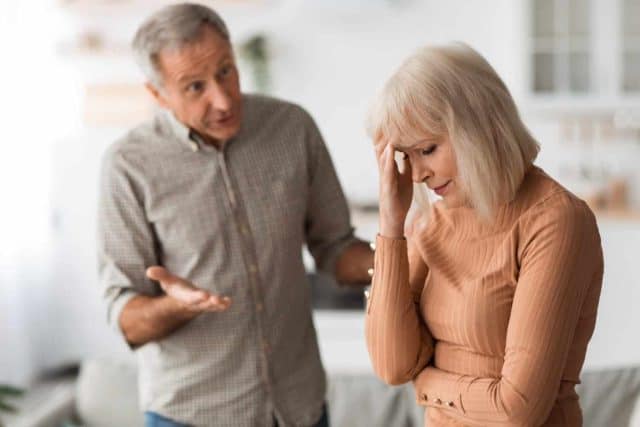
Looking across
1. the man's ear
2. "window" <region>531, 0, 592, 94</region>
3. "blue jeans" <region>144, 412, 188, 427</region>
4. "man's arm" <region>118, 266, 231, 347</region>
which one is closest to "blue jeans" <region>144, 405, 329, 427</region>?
"blue jeans" <region>144, 412, 188, 427</region>

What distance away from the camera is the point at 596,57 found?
4.69 meters

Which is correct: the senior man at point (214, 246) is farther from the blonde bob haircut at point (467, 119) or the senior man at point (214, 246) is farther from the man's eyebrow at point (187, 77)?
the blonde bob haircut at point (467, 119)

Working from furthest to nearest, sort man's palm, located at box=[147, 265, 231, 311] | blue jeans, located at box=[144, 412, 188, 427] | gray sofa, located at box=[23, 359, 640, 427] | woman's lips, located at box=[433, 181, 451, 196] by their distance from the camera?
gray sofa, located at box=[23, 359, 640, 427]
blue jeans, located at box=[144, 412, 188, 427]
man's palm, located at box=[147, 265, 231, 311]
woman's lips, located at box=[433, 181, 451, 196]

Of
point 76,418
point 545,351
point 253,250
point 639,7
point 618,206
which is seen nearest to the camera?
point 545,351

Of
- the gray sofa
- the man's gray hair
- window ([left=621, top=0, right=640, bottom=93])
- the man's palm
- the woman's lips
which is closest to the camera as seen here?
the woman's lips

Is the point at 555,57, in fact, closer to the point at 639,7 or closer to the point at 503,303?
the point at 639,7

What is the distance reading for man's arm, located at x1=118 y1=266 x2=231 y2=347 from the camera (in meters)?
1.73

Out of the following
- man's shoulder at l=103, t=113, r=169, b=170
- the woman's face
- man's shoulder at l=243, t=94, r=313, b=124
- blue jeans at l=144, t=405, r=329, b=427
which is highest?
the woman's face

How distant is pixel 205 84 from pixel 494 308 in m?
0.83

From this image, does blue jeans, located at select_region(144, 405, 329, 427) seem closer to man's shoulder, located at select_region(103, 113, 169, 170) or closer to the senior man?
the senior man

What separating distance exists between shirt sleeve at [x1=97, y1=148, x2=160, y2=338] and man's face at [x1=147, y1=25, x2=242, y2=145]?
181 millimetres

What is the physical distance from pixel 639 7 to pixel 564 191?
139 inches

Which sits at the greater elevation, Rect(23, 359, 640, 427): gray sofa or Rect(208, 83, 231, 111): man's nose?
Rect(208, 83, 231, 111): man's nose

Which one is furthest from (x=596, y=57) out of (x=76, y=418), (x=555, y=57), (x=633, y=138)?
(x=76, y=418)
